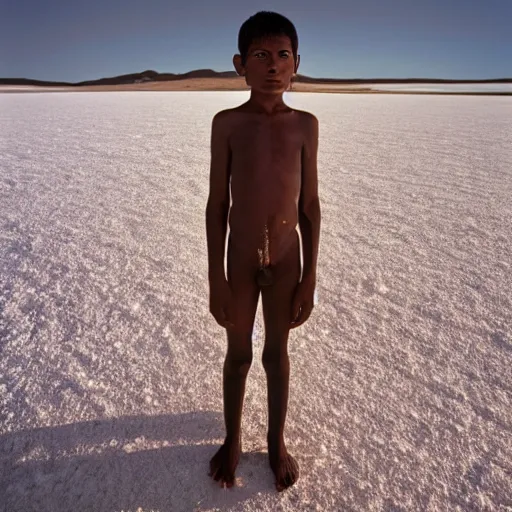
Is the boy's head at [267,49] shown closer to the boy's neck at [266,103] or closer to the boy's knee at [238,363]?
the boy's neck at [266,103]

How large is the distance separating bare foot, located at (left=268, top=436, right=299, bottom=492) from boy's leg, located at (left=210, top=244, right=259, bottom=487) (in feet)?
0.45

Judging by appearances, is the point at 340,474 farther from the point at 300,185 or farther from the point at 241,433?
the point at 300,185

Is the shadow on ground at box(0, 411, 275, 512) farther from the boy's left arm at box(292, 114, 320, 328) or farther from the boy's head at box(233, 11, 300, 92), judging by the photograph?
the boy's head at box(233, 11, 300, 92)

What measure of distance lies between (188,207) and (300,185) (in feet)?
11.0

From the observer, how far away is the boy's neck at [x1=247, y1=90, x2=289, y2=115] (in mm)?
1378

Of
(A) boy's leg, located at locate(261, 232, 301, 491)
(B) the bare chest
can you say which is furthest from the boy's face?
(A) boy's leg, located at locate(261, 232, 301, 491)

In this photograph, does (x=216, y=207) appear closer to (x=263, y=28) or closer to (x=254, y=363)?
(x=263, y=28)

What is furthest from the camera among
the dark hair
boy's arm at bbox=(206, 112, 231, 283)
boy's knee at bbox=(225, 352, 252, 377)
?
boy's knee at bbox=(225, 352, 252, 377)

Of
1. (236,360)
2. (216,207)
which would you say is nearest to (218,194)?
(216,207)

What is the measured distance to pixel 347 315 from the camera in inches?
110

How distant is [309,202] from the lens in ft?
5.01

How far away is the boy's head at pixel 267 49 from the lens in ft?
4.29

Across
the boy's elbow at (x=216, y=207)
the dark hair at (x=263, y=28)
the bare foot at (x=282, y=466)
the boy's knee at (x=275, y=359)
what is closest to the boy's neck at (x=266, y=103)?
the dark hair at (x=263, y=28)

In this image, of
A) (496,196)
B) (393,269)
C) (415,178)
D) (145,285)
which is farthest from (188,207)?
(496,196)
